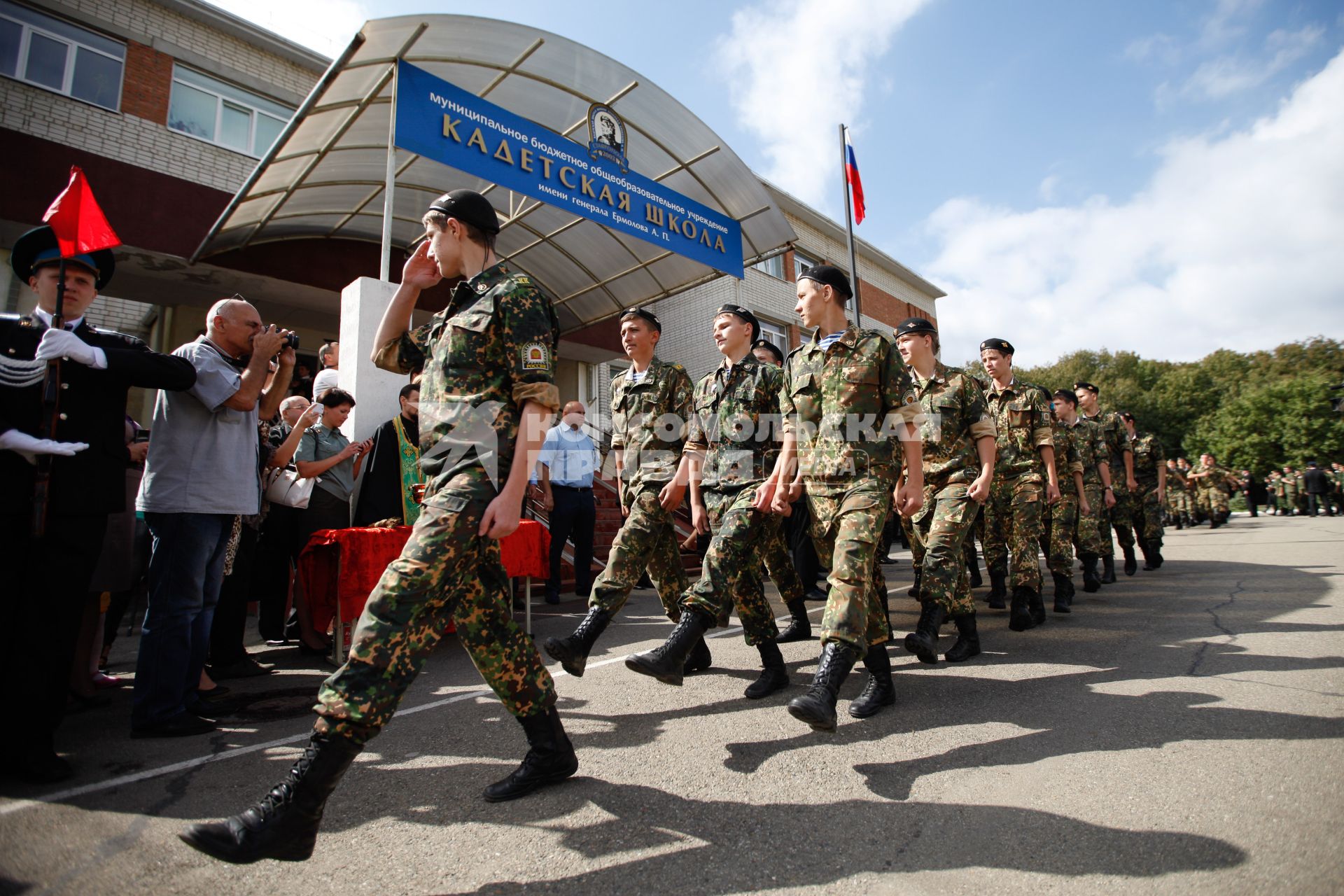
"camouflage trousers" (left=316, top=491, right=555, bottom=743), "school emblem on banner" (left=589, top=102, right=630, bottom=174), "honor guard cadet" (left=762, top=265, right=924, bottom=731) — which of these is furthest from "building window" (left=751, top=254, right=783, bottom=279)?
"camouflage trousers" (left=316, top=491, right=555, bottom=743)

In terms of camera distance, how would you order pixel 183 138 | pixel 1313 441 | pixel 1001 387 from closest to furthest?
pixel 1001 387 → pixel 183 138 → pixel 1313 441

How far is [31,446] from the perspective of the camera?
2523mm

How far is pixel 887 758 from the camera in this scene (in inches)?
98.5

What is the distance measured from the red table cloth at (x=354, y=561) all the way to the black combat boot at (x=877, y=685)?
205 cm

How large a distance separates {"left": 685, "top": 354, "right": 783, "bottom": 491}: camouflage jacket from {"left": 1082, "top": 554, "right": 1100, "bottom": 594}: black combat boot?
4.66 m

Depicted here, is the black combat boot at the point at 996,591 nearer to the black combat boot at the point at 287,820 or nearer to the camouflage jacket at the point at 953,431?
the camouflage jacket at the point at 953,431

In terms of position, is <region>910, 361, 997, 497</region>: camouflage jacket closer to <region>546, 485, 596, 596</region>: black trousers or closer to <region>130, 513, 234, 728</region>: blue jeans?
<region>546, 485, 596, 596</region>: black trousers

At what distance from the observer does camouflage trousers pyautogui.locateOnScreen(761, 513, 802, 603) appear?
11.9ft

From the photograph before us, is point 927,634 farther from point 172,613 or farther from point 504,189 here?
point 504,189

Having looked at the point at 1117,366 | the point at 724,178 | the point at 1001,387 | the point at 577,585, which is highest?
the point at 1117,366

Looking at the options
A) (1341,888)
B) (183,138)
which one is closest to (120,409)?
(1341,888)

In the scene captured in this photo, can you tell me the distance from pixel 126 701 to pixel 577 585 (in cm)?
392

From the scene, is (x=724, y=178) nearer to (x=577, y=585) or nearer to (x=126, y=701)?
(x=577, y=585)

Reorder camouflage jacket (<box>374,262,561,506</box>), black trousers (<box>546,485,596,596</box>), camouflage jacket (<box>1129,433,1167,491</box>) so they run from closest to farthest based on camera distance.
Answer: camouflage jacket (<box>374,262,561,506</box>), black trousers (<box>546,485,596,596</box>), camouflage jacket (<box>1129,433,1167,491</box>)
